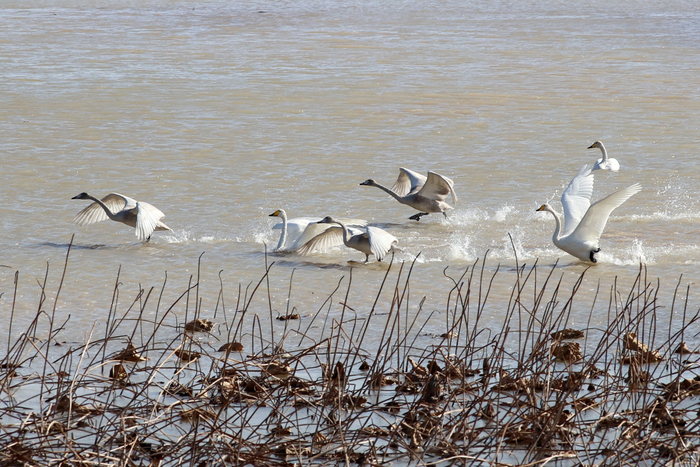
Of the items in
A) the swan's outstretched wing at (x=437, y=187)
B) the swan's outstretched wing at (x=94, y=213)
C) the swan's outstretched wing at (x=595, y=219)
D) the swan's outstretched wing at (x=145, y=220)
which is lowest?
the swan's outstretched wing at (x=94, y=213)

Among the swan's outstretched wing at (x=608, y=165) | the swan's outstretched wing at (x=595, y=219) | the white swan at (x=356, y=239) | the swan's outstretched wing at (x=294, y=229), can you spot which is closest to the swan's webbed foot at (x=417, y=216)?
the white swan at (x=356, y=239)

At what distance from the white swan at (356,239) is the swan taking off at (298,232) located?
0.07 m

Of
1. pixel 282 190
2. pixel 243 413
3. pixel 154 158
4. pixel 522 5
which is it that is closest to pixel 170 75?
pixel 154 158

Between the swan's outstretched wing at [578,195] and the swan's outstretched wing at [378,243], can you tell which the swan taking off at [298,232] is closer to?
the swan's outstretched wing at [378,243]

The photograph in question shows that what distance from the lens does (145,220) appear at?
974cm

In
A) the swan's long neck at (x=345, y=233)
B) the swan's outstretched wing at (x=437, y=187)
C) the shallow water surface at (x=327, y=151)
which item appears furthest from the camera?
the swan's outstretched wing at (x=437, y=187)

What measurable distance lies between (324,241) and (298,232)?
0.98 feet

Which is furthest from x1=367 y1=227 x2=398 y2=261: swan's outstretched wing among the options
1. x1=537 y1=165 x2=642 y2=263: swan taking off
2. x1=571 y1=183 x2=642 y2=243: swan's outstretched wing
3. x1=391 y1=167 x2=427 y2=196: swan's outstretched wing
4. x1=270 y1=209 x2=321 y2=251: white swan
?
x1=391 y1=167 x2=427 y2=196: swan's outstretched wing

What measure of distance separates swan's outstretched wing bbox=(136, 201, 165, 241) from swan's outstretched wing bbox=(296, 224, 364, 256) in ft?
4.66

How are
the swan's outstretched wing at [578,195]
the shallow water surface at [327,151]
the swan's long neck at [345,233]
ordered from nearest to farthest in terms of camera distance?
1. the shallow water surface at [327,151]
2. the swan's long neck at [345,233]
3. the swan's outstretched wing at [578,195]

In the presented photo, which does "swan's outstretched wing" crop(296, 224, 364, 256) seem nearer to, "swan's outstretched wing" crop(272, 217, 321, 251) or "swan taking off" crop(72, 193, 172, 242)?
"swan's outstretched wing" crop(272, 217, 321, 251)

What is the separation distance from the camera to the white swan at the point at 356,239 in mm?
9148

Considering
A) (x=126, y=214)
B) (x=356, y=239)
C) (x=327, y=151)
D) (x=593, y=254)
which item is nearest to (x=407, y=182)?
(x=356, y=239)

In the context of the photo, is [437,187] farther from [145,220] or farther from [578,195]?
[145,220]
